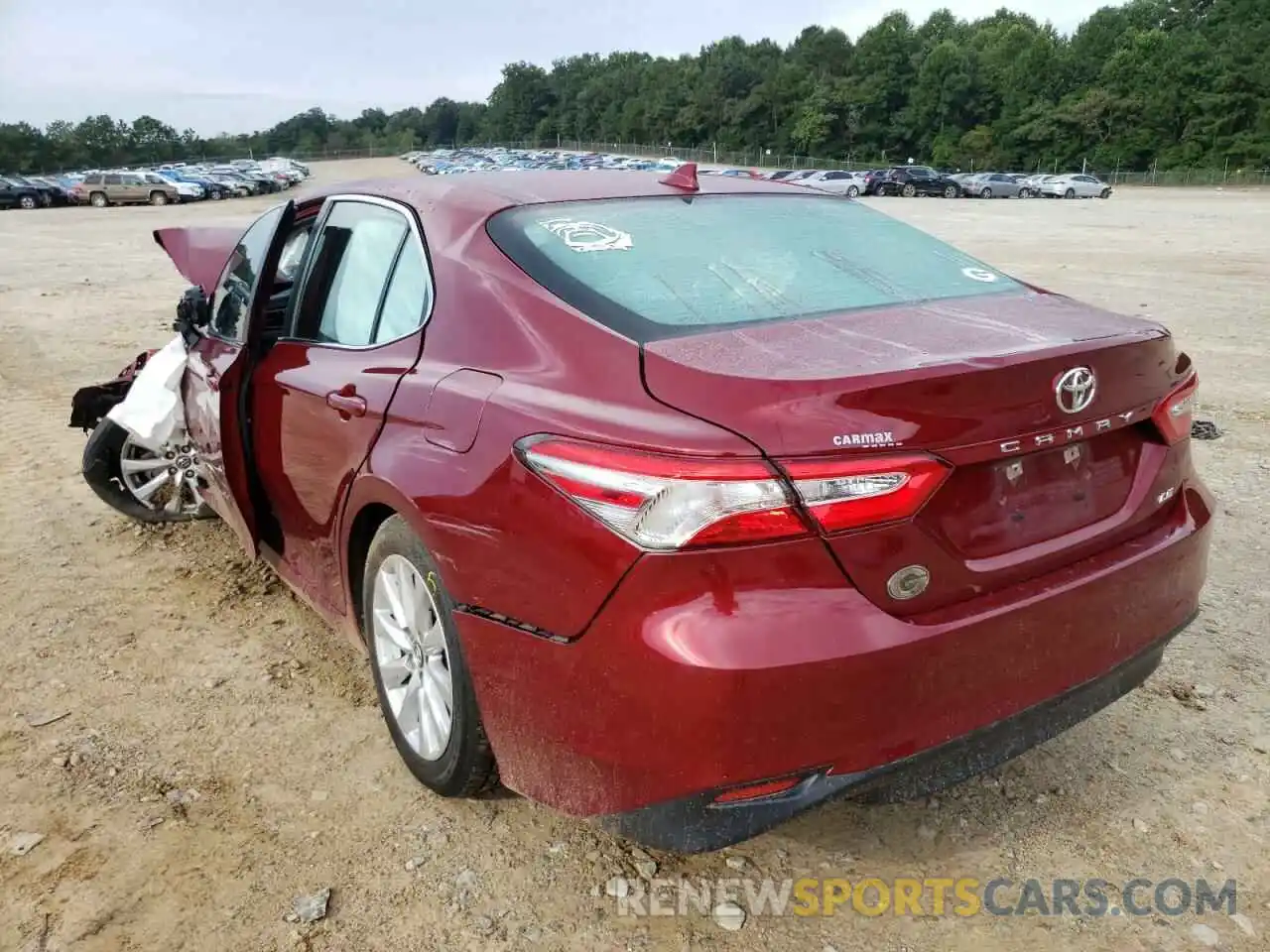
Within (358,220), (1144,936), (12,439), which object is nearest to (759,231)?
(358,220)

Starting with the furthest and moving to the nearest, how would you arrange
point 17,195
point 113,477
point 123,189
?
→ point 123,189 → point 17,195 → point 113,477

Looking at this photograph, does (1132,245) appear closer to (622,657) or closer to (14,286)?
(14,286)

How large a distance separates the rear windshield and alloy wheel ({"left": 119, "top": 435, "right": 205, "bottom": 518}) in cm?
277

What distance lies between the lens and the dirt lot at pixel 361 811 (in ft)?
7.85

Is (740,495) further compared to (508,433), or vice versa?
(508,433)

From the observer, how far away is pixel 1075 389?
86.8 inches

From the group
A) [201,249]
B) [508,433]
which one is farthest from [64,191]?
[508,433]

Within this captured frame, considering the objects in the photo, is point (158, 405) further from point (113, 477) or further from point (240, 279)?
point (240, 279)

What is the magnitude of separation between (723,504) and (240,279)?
2839 mm

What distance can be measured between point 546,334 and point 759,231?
0.99 metres

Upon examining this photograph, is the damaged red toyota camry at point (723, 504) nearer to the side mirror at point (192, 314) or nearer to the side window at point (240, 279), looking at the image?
the side window at point (240, 279)

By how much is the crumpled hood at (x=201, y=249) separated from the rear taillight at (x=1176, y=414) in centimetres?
389

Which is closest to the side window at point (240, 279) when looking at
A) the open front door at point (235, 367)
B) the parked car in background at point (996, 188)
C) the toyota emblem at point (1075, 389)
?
the open front door at point (235, 367)

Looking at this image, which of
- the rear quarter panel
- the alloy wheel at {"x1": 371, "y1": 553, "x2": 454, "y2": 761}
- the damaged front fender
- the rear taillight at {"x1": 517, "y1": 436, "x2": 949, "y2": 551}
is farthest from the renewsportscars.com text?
the damaged front fender
